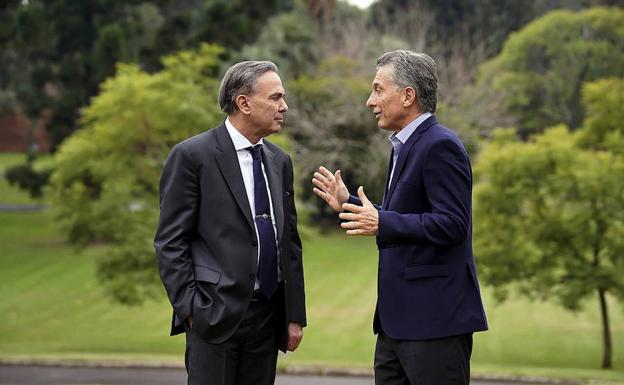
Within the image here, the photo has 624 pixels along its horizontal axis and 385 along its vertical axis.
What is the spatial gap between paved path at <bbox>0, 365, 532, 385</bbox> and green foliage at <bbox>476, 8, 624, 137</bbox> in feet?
98.5

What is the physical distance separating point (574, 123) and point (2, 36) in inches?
901

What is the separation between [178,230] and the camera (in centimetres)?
441

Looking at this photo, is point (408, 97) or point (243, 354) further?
point (243, 354)

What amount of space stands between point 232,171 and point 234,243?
327 millimetres

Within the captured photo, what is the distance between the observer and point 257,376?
4.62 meters

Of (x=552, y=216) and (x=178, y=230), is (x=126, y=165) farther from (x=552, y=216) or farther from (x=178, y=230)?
(x=178, y=230)

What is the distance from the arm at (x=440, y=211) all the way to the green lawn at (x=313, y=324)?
9417 mm

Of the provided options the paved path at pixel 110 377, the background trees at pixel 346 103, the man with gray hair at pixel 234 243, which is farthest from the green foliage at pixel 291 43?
the man with gray hair at pixel 234 243

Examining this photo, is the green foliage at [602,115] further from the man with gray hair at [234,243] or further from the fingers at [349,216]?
the fingers at [349,216]

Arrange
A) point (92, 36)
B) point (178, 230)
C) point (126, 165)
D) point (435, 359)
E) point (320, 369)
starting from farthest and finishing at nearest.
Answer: point (92, 36), point (126, 165), point (320, 369), point (178, 230), point (435, 359)

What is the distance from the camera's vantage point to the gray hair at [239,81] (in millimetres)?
4531

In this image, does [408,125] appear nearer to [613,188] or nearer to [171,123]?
[613,188]

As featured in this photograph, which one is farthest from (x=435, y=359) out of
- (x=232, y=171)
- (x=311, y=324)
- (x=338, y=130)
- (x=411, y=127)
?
(x=338, y=130)

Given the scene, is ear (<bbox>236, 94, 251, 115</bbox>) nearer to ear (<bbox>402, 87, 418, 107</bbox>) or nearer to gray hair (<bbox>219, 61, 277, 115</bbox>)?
gray hair (<bbox>219, 61, 277, 115</bbox>)
